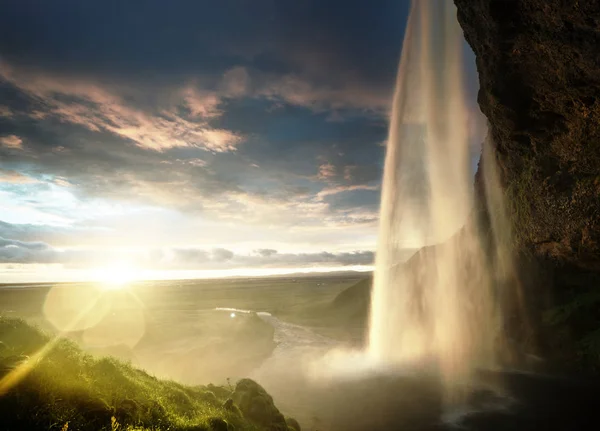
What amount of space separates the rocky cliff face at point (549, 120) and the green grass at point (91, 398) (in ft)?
66.6

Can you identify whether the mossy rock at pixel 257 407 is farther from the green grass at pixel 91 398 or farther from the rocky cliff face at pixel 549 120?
the rocky cliff face at pixel 549 120

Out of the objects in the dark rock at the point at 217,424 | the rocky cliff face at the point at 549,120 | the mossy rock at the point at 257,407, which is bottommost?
the mossy rock at the point at 257,407

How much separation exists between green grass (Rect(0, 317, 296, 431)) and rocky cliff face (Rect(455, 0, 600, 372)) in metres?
20.3

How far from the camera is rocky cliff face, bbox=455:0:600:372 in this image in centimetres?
1408

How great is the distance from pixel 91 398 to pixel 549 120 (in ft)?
79.8

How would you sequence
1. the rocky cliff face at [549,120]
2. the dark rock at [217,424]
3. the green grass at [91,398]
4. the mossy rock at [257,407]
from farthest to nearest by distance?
the mossy rock at [257,407]
the rocky cliff face at [549,120]
the dark rock at [217,424]
the green grass at [91,398]

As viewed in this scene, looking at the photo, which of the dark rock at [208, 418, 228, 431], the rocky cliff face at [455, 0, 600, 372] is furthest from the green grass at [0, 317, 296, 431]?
the rocky cliff face at [455, 0, 600, 372]

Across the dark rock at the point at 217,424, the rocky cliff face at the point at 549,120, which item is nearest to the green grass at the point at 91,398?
the dark rock at the point at 217,424

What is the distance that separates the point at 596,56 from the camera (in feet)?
42.7

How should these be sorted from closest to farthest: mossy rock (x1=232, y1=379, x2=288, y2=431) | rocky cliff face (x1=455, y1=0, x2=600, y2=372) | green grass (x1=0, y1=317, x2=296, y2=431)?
green grass (x1=0, y1=317, x2=296, y2=431) < rocky cliff face (x1=455, y1=0, x2=600, y2=372) < mossy rock (x1=232, y1=379, x2=288, y2=431)

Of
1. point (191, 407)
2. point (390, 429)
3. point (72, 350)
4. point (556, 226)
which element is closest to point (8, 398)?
point (72, 350)

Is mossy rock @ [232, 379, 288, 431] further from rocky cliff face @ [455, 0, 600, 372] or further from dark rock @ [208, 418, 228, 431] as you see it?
rocky cliff face @ [455, 0, 600, 372]

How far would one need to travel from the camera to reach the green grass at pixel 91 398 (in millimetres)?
8672

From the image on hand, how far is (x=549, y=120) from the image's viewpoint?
18.6m
